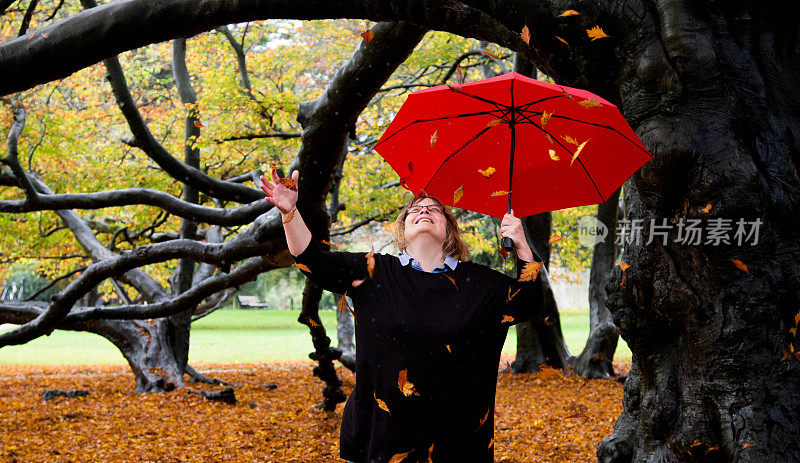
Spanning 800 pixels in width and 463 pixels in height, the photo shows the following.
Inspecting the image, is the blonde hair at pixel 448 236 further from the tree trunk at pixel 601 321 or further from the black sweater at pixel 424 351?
the tree trunk at pixel 601 321

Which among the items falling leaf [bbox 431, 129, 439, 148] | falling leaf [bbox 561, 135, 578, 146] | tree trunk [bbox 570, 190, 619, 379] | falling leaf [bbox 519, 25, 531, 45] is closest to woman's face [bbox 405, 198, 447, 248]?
falling leaf [bbox 431, 129, 439, 148]

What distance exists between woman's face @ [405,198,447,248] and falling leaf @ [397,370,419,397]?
2.08 feet

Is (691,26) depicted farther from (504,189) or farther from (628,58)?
(504,189)

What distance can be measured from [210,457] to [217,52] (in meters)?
13.2

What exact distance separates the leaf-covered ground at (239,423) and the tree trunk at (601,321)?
1.31 feet

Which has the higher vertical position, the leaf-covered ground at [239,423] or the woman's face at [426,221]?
the woman's face at [426,221]

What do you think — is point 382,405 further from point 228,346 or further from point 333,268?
point 228,346

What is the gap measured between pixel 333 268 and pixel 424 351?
21.9 inches

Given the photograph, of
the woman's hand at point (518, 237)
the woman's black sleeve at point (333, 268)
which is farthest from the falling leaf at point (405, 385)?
the woman's hand at point (518, 237)

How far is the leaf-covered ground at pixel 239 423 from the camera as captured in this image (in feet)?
22.0

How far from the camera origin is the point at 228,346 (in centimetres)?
2425

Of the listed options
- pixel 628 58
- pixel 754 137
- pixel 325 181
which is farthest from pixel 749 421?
pixel 325 181

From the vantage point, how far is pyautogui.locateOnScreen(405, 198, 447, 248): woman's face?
2.86m

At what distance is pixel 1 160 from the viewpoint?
29.0ft
